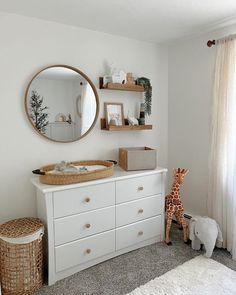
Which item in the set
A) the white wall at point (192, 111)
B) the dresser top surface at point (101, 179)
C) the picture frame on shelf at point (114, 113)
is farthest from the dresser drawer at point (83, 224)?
the white wall at point (192, 111)

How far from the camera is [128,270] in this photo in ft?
7.00

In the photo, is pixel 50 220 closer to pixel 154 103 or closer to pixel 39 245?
pixel 39 245

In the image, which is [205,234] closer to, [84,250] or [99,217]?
[99,217]

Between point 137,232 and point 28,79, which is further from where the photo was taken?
point 137,232

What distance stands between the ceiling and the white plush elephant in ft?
6.42

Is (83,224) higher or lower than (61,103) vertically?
lower

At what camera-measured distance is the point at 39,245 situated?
1.93 metres

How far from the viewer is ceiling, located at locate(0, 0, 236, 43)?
1.90 m

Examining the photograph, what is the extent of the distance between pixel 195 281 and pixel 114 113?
1812 millimetres

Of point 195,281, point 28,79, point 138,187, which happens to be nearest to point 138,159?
point 138,187

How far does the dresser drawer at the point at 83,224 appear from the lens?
6.49 ft

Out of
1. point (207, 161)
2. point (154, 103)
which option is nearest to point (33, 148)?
point (154, 103)

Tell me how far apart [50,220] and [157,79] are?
6.92 feet

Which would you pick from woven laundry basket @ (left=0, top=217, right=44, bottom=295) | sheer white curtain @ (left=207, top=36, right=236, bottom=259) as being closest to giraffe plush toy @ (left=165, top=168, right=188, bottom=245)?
sheer white curtain @ (left=207, top=36, right=236, bottom=259)
